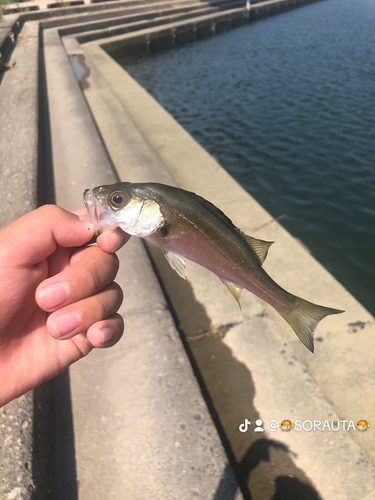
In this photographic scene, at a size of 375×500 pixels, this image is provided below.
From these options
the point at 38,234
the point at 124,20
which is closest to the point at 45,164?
the point at 38,234

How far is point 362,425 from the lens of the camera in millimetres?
3088

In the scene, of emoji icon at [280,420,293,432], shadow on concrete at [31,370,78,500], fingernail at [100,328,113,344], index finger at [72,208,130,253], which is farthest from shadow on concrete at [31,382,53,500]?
emoji icon at [280,420,293,432]

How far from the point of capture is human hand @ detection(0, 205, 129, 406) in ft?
5.88

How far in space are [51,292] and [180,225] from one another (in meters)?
0.75

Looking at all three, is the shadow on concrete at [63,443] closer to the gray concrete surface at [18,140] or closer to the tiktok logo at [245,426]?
the tiktok logo at [245,426]

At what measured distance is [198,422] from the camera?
Result: 8.94 ft

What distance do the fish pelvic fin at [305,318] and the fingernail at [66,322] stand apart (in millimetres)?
1176

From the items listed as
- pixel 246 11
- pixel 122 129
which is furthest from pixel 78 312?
pixel 246 11

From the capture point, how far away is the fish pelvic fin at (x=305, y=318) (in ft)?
6.43

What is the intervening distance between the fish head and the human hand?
0.42ft

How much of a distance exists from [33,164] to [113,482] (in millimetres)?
4097

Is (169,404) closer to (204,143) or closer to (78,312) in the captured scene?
(78,312)

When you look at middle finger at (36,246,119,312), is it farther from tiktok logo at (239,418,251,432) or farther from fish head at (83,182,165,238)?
tiktok logo at (239,418,251,432)

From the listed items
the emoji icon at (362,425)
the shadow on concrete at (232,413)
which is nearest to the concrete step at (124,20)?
the shadow on concrete at (232,413)
